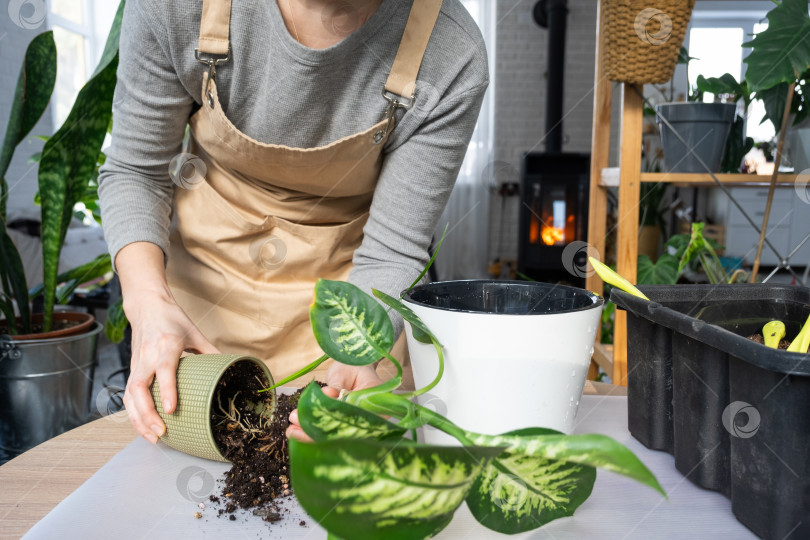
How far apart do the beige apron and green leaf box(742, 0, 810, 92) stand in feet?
2.08

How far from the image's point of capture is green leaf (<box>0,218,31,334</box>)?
135 cm

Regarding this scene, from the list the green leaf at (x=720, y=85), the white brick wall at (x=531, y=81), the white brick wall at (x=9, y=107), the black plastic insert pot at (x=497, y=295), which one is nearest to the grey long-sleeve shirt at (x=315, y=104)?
the black plastic insert pot at (x=497, y=295)

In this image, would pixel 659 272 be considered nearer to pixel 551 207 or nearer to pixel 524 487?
pixel 524 487

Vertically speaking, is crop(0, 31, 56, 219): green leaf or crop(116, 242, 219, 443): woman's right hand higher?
crop(0, 31, 56, 219): green leaf

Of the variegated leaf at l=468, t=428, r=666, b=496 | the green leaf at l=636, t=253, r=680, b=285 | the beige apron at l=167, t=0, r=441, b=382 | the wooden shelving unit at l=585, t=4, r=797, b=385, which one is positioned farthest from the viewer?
the green leaf at l=636, t=253, r=680, b=285

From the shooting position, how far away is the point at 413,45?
2.47 feet

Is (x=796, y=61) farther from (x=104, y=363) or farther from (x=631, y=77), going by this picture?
(x=104, y=363)

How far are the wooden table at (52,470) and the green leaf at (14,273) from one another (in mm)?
928

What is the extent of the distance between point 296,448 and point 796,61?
110 centimetres

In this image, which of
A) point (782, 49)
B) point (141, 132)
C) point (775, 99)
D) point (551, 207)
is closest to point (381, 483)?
point (141, 132)

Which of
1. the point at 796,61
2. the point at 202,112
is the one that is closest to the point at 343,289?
the point at 202,112

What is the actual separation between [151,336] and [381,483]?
1.39 feet

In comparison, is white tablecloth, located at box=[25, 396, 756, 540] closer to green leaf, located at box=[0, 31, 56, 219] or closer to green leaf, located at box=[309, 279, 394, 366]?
green leaf, located at box=[309, 279, 394, 366]

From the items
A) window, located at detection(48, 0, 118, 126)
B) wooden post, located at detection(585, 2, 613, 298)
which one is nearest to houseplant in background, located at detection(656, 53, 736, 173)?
wooden post, located at detection(585, 2, 613, 298)
